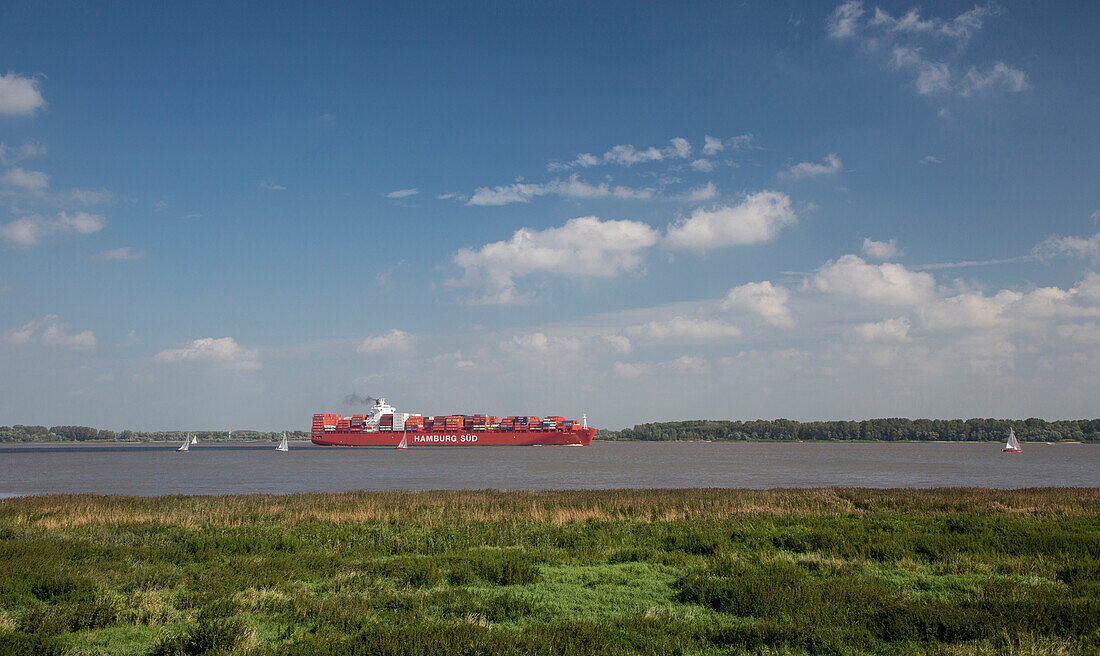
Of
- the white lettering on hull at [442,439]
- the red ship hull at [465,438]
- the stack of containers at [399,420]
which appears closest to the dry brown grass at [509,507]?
the red ship hull at [465,438]

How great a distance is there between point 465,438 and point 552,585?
152121 millimetres

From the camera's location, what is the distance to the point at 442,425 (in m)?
163

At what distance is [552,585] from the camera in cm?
1184

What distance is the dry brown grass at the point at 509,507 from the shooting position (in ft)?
71.4

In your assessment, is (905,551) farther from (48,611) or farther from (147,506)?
(147,506)

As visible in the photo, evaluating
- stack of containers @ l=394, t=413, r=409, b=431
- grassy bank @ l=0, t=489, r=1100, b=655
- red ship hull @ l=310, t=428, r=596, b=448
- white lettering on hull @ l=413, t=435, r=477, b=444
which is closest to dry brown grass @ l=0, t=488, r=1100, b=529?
grassy bank @ l=0, t=489, r=1100, b=655

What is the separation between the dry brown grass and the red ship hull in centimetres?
12688

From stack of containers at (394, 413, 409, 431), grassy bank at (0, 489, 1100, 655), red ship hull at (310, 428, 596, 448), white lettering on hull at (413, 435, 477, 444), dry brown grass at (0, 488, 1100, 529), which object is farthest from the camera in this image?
stack of containers at (394, 413, 409, 431)

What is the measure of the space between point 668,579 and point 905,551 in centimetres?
601

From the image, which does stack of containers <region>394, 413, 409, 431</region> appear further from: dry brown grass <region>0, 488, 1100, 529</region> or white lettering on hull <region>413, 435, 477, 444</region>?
dry brown grass <region>0, 488, 1100, 529</region>

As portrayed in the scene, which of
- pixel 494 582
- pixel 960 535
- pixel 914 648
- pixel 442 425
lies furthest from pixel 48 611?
pixel 442 425

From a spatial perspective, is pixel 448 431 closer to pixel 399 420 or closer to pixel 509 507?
pixel 399 420

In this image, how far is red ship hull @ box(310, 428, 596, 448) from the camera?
520 ft

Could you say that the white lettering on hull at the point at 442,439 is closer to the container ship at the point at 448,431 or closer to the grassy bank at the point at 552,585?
the container ship at the point at 448,431
